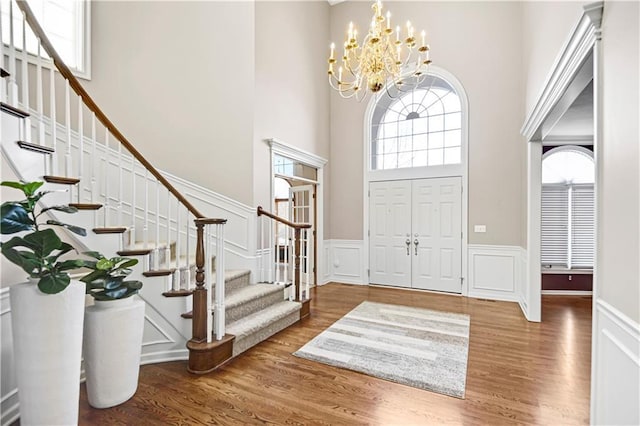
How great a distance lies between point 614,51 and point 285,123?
3900mm

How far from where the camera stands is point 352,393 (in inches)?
89.2

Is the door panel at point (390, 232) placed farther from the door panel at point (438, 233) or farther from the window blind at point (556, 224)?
the window blind at point (556, 224)

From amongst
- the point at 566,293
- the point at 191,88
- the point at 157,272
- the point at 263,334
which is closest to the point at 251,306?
the point at 263,334

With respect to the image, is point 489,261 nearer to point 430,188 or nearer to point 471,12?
point 430,188

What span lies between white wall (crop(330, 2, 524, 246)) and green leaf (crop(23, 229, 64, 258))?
5.20 meters

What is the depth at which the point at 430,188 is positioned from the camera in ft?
17.6

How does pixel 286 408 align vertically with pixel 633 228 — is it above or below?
below

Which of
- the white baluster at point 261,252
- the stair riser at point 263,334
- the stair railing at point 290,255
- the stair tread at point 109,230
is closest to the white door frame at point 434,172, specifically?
the stair railing at point 290,255

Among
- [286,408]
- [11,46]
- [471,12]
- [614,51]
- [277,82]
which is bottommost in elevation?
[286,408]

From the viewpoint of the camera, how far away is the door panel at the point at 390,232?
557 centimetres

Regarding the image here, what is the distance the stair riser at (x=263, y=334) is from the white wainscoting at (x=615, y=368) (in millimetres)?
2538

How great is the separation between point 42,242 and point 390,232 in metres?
4.91

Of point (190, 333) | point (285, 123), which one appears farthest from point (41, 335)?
point (285, 123)

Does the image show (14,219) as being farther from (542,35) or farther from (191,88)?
(542,35)
